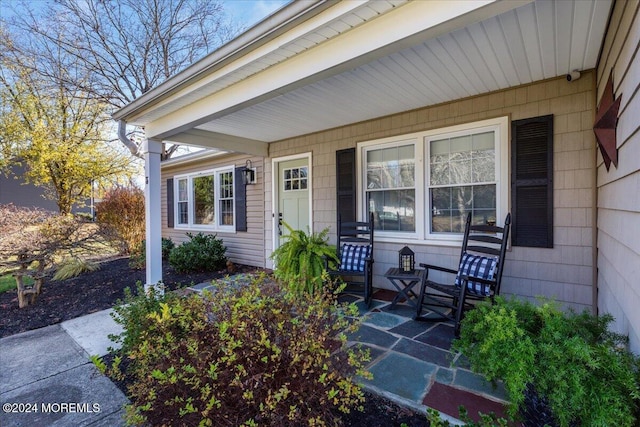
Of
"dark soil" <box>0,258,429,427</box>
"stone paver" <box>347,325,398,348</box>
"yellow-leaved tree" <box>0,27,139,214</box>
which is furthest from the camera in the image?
"yellow-leaved tree" <box>0,27,139,214</box>

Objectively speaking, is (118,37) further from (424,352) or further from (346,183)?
(424,352)

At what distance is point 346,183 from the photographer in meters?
4.55

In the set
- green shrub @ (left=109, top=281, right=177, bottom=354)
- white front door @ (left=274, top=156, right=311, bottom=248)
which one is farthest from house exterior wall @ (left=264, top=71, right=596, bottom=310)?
green shrub @ (left=109, top=281, right=177, bottom=354)

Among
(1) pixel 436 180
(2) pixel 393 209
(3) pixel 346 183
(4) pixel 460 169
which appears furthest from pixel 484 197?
(3) pixel 346 183

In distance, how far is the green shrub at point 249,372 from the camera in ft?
4.46

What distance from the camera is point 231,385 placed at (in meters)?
1.35

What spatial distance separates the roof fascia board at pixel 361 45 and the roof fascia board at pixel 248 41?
0.74 ft

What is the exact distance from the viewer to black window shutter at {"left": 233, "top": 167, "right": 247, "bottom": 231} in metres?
6.13

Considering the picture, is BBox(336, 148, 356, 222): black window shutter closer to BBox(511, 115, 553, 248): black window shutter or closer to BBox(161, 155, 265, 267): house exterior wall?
BBox(161, 155, 265, 267): house exterior wall

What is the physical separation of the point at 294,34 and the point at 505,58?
1.81 metres

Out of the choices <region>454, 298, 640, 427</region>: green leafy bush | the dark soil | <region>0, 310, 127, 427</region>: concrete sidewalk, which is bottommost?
<region>0, 310, 127, 427</region>: concrete sidewalk

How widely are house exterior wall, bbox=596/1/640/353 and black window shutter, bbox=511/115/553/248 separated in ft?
2.49

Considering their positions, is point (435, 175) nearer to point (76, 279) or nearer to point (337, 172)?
point (337, 172)

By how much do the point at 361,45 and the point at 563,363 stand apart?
197cm
